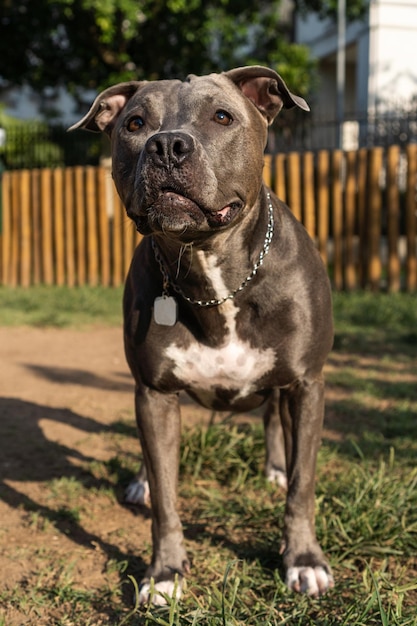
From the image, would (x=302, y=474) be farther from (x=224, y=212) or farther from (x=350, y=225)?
(x=350, y=225)

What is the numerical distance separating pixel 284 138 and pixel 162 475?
1099 centimetres

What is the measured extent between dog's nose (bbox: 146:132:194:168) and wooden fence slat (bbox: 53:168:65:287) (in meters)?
8.05

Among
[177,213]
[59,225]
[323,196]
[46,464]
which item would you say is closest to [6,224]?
[59,225]

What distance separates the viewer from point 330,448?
393cm

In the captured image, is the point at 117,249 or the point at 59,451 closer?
the point at 59,451

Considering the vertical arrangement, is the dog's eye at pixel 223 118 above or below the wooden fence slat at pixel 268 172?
below

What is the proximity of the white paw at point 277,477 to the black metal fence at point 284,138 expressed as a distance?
28.8 feet

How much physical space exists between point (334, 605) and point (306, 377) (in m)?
0.81

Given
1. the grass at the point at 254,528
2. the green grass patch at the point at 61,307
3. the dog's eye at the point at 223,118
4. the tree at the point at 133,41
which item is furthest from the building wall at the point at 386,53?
the dog's eye at the point at 223,118

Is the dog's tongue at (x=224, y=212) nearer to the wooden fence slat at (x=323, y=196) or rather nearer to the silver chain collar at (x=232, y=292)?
the silver chain collar at (x=232, y=292)

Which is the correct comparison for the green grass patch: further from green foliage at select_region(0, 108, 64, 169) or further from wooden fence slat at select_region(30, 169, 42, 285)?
green foliage at select_region(0, 108, 64, 169)

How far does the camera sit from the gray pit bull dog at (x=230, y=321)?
8.63 ft

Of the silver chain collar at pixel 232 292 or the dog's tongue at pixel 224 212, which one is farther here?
the silver chain collar at pixel 232 292

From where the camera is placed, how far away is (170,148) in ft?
7.38
